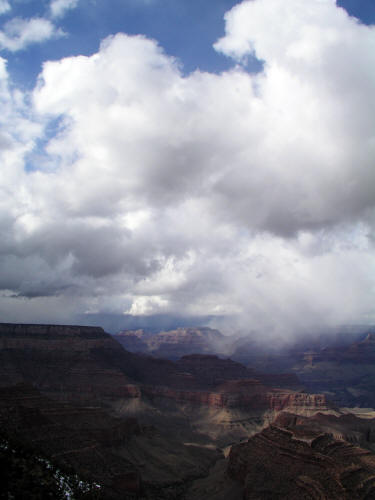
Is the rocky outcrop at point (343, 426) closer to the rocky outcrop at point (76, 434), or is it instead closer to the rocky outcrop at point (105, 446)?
the rocky outcrop at point (105, 446)

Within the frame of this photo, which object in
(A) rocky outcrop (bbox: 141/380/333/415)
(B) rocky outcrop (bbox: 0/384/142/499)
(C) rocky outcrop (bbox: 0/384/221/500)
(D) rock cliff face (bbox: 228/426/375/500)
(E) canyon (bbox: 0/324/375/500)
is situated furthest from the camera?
(A) rocky outcrop (bbox: 141/380/333/415)

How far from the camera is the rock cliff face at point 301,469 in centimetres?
6538

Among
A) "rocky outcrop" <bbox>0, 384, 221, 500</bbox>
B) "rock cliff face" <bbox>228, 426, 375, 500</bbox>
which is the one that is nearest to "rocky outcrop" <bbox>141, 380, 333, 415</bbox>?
"rocky outcrop" <bbox>0, 384, 221, 500</bbox>

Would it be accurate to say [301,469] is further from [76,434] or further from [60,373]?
[60,373]

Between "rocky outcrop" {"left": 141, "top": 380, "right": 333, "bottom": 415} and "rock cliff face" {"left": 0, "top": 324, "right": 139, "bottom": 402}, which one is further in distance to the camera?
"rocky outcrop" {"left": 141, "top": 380, "right": 333, "bottom": 415}

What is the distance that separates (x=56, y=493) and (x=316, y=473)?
53.1 m

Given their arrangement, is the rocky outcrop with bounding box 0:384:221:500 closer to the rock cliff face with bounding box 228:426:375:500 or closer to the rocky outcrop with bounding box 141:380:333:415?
the rock cliff face with bounding box 228:426:375:500

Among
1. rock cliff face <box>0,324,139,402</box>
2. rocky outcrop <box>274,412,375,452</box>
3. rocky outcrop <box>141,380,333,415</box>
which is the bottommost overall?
rocky outcrop <box>141,380,333,415</box>

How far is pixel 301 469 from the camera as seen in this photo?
73.0 m

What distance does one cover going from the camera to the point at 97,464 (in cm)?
7969

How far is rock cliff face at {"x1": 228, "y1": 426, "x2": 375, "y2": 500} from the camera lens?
214ft

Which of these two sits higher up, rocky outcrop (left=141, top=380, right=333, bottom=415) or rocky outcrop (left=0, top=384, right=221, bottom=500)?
rocky outcrop (left=0, top=384, right=221, bottom=500)

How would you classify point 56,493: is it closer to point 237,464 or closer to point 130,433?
point 237,464

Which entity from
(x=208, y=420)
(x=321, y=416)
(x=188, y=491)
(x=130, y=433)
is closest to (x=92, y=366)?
(x=208, y=420)
